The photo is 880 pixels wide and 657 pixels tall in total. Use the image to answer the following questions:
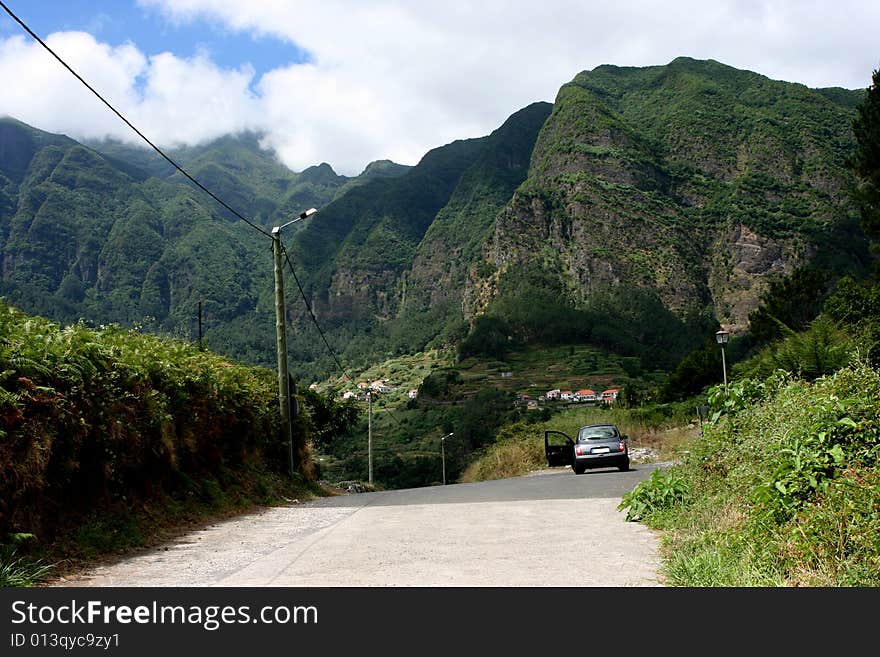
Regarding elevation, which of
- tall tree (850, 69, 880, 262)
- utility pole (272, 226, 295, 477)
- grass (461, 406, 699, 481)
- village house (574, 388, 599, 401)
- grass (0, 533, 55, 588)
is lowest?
grass (461, 406, 699, 481)

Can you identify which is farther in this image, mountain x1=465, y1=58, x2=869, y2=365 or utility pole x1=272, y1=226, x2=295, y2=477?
mountain x1=465, y1=58, x2=869, y2=365

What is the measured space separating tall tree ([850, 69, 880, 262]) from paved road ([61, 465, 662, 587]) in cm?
3492

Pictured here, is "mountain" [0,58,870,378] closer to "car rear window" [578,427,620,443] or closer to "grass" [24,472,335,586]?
"car rear window" [578,427,620,443]

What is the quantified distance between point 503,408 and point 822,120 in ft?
406

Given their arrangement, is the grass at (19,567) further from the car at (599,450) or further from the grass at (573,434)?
the grass at (573,434)

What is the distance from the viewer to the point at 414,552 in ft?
26.7

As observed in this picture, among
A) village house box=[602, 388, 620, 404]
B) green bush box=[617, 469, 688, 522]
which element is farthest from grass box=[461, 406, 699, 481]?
village house box=[602, 388, 620, 404]

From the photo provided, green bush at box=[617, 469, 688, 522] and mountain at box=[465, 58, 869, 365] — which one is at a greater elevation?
mountain at box=[465, 58, 869, 365]

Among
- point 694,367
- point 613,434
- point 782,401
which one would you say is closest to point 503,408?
point 694,367

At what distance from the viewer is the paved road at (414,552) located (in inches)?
259

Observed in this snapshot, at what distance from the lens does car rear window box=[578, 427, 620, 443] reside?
2491 centimetres

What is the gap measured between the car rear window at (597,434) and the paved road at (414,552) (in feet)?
38.1

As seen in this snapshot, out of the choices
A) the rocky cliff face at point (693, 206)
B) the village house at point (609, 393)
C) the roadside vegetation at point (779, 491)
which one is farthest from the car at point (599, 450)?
the rocky cliff face at point (693, 206)

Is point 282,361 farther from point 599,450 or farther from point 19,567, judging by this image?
point 19,567
